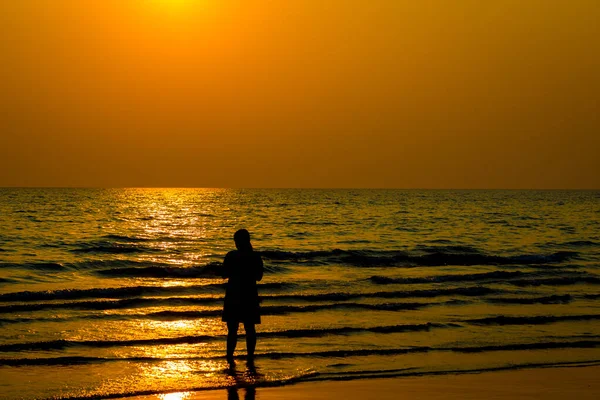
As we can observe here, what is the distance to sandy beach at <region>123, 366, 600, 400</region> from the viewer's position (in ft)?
34.0

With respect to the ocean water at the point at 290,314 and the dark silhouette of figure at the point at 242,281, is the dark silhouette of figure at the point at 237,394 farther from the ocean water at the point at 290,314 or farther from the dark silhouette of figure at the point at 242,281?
the dark silhouette of figure at the point at 242,281

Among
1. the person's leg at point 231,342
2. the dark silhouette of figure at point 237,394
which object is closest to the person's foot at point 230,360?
the person's leg at point 231,342

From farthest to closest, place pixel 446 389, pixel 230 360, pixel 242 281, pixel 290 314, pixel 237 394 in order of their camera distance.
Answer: pixel 290 314 < pixel 230 360 < pixel 242 281 < pixel 446 389 < pixel 237 394

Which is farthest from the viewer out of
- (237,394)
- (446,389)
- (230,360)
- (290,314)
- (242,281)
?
(290,314)

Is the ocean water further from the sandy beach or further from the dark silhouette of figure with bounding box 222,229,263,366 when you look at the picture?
the dark silhouette of figure with bounding box 222,229,263,366

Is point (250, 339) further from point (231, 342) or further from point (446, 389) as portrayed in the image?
point (446, 389)

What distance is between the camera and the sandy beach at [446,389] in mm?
10367

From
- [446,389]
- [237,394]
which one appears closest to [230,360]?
[237,394]

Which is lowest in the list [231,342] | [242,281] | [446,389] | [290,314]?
[290,314]

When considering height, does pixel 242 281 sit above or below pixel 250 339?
above

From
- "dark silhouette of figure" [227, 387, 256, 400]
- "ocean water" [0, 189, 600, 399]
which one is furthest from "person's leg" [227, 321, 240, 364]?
"dark silhouette of figure" [227, 387, 256, 400]

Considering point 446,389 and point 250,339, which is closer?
point 446,389

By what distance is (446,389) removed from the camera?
35.3ft

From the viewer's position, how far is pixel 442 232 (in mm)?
47125
